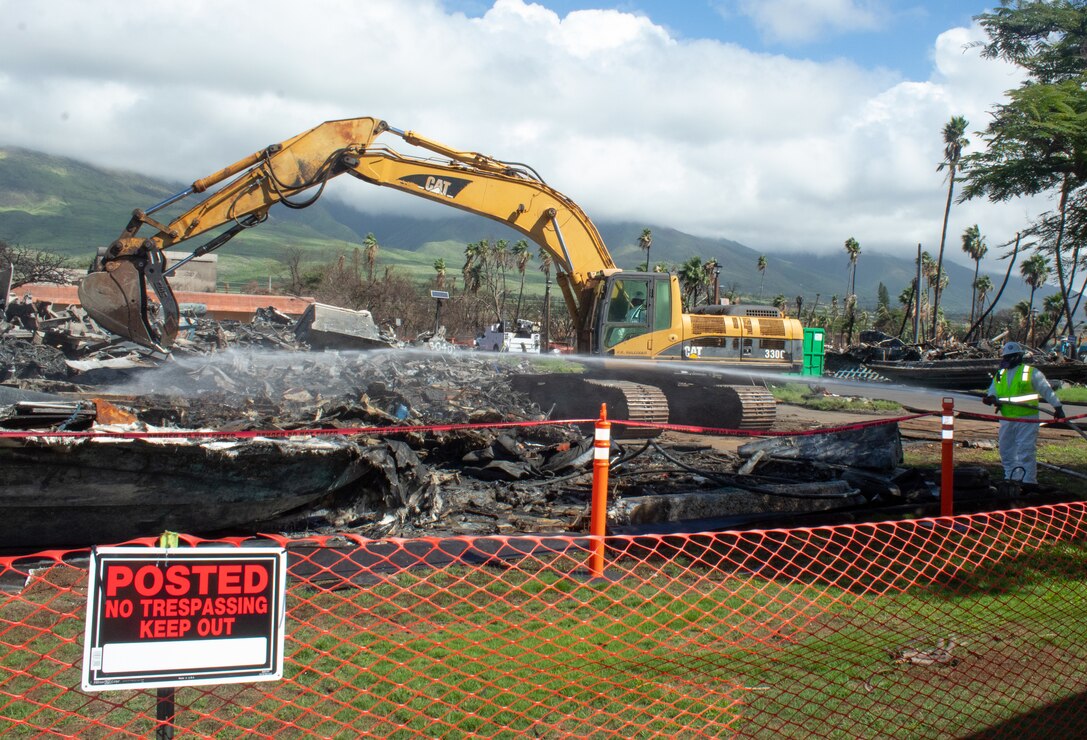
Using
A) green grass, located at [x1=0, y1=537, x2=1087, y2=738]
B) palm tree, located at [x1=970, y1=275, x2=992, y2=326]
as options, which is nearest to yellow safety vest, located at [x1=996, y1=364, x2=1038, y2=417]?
green grass, located at [x1=0, y1=537, x2=1087, y2=738]

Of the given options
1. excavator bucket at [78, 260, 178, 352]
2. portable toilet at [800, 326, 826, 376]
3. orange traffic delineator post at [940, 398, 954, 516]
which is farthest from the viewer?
portable toilet at [800, 326, 826, 376]

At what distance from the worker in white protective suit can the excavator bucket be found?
416 inches

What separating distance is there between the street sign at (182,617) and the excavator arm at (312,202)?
10.2m

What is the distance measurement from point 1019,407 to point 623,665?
7296 mm

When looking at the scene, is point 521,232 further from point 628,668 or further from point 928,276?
point 928,276

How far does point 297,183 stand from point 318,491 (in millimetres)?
6141

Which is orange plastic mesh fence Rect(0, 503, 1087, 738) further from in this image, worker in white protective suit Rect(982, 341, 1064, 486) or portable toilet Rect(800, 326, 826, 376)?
portable toilet Rect(800, 326, 826, 376)

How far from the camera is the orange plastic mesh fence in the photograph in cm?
401

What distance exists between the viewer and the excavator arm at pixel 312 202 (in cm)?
1186

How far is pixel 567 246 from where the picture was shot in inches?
574

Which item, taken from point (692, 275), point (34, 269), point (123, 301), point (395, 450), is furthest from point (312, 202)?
point (692, 275)

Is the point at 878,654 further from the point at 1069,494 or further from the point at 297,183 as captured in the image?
the point at 297,183

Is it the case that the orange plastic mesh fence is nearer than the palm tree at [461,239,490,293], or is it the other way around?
the orange plastic mesh fence

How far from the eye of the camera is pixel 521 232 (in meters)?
14.8
